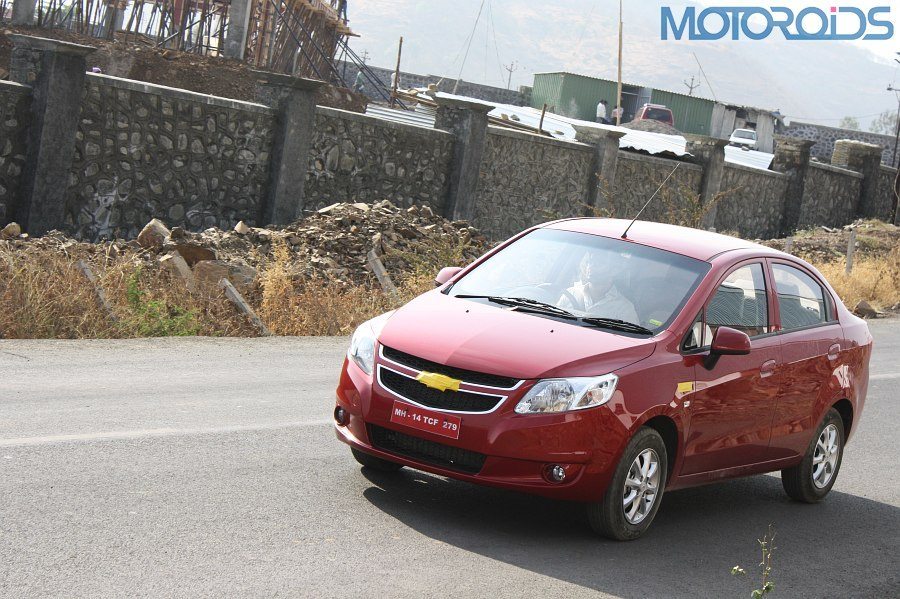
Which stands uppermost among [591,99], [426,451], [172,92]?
[591,99]

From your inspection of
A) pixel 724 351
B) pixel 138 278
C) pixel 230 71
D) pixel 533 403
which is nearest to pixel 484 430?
pixel 533 403

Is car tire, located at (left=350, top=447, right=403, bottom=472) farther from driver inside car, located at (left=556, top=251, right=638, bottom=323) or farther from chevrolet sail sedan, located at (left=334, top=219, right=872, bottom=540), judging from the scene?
driver inside car, located at (left=556, top=251, right=638, bottom=323)

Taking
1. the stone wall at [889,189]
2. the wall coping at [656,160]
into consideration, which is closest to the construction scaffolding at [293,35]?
the wall coping at [656,160]

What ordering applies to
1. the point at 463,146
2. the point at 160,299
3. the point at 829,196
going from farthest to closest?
the point at 829,196 → the point at 463,146 → the point at 160,299

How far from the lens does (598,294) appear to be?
733cm

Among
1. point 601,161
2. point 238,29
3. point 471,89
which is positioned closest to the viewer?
point 601,161

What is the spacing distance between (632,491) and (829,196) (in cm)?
3233

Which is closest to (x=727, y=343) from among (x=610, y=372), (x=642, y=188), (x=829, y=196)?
(x=610, y=372)

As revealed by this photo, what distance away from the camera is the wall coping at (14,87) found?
15969mm

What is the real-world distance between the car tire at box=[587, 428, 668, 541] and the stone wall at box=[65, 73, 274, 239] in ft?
39.1

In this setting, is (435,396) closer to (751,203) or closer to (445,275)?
(445,275)

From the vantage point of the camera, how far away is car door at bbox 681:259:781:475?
7.05 meters

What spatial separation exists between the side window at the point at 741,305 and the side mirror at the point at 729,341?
0.20 metres

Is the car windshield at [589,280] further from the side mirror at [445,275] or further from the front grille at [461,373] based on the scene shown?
the front grille at [461,373]
